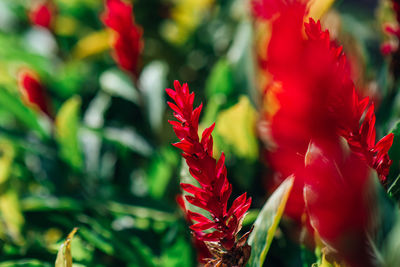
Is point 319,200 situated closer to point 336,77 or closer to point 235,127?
point 336,77

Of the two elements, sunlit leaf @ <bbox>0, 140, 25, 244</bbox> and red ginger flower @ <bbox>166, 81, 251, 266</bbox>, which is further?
sunlit leaf @ <bbox>0, 140, 25, 244</bbox>

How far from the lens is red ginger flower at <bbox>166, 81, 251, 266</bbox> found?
1.60ft

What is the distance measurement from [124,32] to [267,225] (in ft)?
1.83

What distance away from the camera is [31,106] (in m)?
1.17

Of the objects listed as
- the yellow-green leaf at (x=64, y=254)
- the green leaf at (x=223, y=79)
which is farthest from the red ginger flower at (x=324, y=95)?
the green leaf at (x=223, y=79)

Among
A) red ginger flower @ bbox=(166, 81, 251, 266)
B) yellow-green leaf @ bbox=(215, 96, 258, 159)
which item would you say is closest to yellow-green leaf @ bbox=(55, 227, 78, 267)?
red ginger flower @ bbox=(166, 81, 251, 266)

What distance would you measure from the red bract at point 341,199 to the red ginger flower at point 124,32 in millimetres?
585

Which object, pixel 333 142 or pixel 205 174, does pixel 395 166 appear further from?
pixel 205 174

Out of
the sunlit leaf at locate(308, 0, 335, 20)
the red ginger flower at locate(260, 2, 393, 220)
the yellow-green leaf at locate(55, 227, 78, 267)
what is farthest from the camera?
the sunlit leaf at locate(308, 0, 335, 20)

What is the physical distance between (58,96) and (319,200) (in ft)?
3.55

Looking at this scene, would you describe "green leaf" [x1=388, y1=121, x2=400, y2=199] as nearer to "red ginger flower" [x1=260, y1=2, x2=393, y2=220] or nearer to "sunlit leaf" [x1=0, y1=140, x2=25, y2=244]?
"red ginger flower" [x1=260, y1=2, x2=393, y2=220]

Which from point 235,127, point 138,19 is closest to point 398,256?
point 235,127

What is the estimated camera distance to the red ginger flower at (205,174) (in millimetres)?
Result: 488

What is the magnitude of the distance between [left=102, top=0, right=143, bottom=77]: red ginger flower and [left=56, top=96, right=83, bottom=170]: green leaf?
0.18 m
